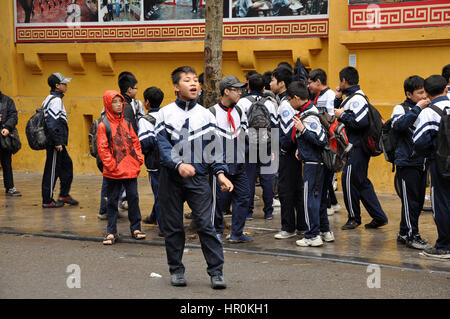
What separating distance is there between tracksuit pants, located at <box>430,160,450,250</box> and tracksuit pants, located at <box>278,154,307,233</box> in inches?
67.8

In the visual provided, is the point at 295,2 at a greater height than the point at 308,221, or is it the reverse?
the point at 295,2

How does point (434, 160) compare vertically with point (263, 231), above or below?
above

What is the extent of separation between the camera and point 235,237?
8953 mm

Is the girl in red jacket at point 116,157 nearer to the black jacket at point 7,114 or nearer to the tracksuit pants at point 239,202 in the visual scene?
the tracksuit pants at point 239,202

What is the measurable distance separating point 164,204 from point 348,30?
22.5ft

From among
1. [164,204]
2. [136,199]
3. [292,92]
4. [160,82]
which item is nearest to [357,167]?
[292,92]

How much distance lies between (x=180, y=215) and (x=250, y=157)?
9.62ft

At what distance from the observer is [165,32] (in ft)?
47.9

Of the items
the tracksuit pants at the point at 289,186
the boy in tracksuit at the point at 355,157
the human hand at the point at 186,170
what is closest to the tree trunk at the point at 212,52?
the tracksuit pants at the point at 289,186

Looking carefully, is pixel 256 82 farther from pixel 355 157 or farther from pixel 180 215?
pixel 180 215

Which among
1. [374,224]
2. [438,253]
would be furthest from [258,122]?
[438,253]

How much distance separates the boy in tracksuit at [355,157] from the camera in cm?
945
